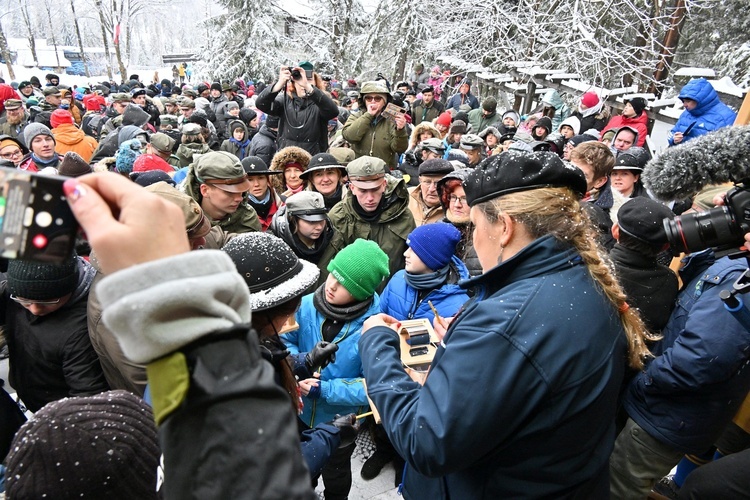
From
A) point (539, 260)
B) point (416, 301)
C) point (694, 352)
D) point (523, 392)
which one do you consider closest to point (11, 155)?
Answer: point (416, 301)

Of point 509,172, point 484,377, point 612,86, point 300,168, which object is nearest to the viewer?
point 484,377

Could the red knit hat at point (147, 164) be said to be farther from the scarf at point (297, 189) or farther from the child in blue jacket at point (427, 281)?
the child in blue jacket at point (427, 281)

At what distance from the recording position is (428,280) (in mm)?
2852

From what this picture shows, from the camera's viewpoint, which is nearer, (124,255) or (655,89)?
(124,255)

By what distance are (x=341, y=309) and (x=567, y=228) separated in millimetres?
1416

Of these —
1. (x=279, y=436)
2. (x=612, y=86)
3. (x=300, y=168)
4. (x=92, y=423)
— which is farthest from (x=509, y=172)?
(x=612, y=86)

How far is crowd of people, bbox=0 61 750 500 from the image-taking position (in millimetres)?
698

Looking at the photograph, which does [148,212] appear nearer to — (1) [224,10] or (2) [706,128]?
(2) [706,128]

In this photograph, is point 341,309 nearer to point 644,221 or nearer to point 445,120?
point 644,221

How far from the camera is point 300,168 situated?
192 inches

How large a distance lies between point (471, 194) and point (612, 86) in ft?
46.0

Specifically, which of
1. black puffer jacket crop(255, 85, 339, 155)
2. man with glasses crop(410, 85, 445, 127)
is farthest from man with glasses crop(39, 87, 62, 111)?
man with glasses crop(410, 85, 445, 127)

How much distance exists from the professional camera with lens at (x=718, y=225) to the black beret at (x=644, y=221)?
0.39 metres

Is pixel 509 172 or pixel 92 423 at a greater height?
pixel 509 172
